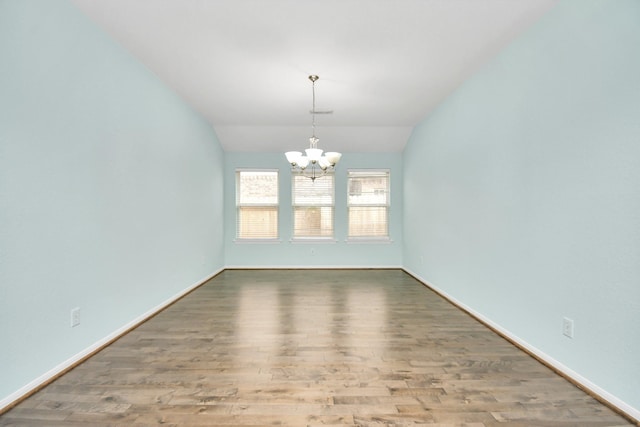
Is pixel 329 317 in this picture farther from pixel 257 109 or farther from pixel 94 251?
pixel 257 109

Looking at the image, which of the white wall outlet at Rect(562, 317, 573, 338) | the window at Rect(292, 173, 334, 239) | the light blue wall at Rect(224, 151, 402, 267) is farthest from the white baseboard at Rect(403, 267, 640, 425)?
the window at Rect(292, 173, 334, 239)

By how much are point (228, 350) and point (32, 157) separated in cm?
195

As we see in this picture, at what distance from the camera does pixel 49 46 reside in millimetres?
2051

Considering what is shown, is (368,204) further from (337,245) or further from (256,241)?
(256,241)

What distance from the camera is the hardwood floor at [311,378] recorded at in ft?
5.59

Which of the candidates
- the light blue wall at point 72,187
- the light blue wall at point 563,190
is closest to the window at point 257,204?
the light blue wall at point 72,187

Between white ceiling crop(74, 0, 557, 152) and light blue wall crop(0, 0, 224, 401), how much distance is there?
0.40 meters

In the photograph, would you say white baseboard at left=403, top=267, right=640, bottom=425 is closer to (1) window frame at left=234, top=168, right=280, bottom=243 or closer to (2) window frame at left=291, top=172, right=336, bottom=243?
(2) window frame at left=291, top=172, right=336, bottom=243

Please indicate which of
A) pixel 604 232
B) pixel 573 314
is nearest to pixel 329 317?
pixel 573 314

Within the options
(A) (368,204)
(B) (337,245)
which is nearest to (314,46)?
(A) (368,204)

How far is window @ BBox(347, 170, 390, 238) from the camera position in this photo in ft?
20.9

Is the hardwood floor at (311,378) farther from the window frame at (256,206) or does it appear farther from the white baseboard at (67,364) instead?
the window frame at (256,206)

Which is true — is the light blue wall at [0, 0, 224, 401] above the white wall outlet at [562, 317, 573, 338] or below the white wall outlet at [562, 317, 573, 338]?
above

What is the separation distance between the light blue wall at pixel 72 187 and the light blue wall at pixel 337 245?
2565 mm
